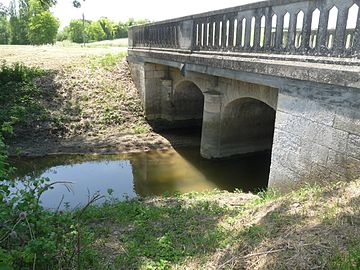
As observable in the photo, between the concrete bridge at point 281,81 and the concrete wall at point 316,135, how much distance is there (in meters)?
0.01

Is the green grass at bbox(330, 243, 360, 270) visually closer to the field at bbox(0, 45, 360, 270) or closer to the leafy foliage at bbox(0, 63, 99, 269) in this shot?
the field at bbox(0, 45, 360, 270)

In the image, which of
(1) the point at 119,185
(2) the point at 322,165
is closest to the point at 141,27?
(1) the point at 119,185

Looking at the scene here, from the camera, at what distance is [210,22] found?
26.8ft

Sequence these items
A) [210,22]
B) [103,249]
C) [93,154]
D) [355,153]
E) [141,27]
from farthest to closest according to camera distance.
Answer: [141,27], [93,154], [210,22], [355,153], [103,249]

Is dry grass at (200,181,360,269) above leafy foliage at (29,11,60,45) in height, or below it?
below

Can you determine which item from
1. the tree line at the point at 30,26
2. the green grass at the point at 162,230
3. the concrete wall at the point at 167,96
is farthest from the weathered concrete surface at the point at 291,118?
the tree line at the point at 30,26

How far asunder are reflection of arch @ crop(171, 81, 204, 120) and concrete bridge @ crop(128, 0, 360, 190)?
2738 mm

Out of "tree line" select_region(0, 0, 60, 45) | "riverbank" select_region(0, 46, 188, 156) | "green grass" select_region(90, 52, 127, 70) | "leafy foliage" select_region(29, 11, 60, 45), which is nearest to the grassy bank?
"riverbank" select_region(0, 46, 188, 156)

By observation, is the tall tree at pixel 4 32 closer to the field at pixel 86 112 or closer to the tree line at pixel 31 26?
the tree line at pixel 31 26

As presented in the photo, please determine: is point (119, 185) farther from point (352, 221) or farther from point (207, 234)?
point (352, 221)

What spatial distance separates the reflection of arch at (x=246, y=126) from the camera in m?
9.93

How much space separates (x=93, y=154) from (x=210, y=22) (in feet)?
19.3

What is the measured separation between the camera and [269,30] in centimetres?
612

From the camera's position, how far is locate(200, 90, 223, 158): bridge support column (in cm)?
957
